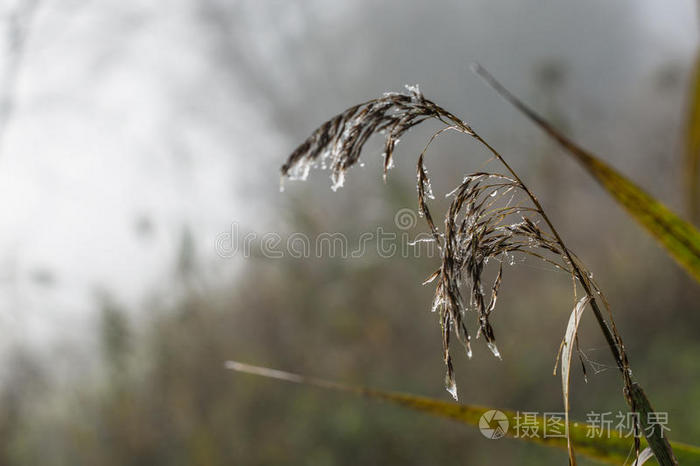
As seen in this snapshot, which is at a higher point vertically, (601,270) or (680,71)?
(680,71)

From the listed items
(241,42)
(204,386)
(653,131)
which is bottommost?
(204,386)

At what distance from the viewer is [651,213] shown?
0.52m

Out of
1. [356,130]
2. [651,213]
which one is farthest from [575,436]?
[356,130]

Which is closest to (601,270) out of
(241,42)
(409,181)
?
(409,181)

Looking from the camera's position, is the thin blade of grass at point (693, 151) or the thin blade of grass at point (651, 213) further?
the thin blade of grass at point (693, 151)

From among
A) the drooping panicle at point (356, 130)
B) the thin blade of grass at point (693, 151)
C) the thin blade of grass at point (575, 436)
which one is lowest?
the thin blade of grass at point (575, 436)

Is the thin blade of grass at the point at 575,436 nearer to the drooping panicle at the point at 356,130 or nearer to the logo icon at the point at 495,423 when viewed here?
the logo icon at the point at 495,423

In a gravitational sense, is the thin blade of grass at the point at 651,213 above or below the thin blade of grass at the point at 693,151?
below

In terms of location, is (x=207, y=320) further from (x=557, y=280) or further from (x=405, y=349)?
(x=557, y=280)

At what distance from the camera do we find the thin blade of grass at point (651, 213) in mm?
510

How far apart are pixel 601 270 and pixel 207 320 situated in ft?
9.99

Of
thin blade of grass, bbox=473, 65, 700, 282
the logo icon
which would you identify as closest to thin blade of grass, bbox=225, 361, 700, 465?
the logo icon

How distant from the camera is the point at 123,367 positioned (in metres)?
3.47

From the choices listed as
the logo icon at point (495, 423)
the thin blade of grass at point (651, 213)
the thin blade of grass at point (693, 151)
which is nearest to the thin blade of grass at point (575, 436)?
the logo icon at point (495, 423)
